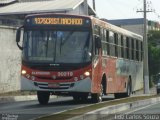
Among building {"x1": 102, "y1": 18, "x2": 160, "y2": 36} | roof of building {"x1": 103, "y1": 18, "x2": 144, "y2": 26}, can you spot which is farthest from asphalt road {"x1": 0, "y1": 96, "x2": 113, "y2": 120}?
roof of building {"x1": 103, "y1": 18, "x2": 144, "y2": 26}

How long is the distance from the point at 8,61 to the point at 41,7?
4151 centimetres

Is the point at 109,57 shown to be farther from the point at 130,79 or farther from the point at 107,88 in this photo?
the point at 130,79

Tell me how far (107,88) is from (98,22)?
3.17 meters

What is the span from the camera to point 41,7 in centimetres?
7750

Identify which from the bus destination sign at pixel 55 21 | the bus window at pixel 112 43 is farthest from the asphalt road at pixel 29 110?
the bus window at pixel 112 43

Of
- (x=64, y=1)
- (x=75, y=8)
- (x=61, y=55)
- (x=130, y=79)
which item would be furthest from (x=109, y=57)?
(x=64, y=1)

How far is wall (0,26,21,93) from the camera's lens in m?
35.8

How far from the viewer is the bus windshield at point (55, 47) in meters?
22.1

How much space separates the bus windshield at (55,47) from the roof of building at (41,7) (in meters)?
49.9

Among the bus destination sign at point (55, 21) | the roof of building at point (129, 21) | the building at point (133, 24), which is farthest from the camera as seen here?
the roof of building at point (129, 21)

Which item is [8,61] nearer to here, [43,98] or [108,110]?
[43,98]

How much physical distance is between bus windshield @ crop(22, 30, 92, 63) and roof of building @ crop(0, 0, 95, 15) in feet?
164

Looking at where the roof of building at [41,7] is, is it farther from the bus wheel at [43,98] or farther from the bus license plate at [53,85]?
the bus license plate at [53,85]

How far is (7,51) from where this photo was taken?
36438 millimetres
